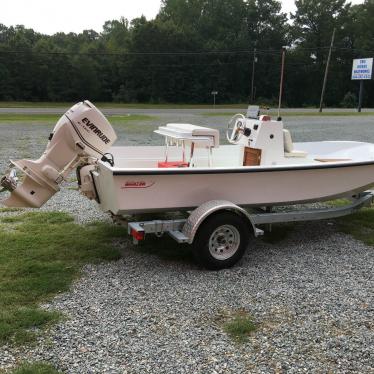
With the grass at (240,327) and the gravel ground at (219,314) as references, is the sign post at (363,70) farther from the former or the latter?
the grass at (240,327)

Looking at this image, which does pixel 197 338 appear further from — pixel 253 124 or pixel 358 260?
pixel 253 124

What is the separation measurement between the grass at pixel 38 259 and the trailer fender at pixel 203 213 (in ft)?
3.01

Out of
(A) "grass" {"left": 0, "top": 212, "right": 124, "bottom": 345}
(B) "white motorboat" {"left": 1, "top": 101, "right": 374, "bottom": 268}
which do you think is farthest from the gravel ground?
(B) "white motorboat" {"left": 1, "top": 101, "right": 374, "bottom": 268}

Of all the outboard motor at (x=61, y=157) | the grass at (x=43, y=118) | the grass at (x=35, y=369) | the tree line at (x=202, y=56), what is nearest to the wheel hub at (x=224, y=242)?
the outboard motor at (x=61, y=157)

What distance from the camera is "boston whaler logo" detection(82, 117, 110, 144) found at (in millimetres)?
4910

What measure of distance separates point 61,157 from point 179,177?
1.26 m

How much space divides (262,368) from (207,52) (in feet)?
186

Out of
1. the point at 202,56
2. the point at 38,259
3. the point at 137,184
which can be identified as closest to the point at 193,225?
the point at 137,184

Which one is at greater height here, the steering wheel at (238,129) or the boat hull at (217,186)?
the steering wheel at (238,129)

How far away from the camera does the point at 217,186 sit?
4.92m

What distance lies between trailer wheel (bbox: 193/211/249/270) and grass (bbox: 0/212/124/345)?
3.23ft

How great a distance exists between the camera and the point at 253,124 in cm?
594

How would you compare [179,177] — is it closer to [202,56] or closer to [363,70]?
[363,70]

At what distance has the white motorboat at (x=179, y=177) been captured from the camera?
4.62 metres
